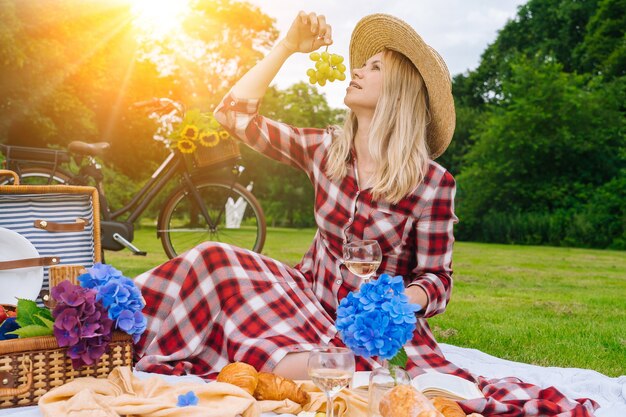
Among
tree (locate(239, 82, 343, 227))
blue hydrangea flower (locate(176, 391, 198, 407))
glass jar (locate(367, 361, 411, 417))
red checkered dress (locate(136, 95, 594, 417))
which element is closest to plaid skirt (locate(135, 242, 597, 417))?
red checkered dress (locate(136, 95, 594, 417))

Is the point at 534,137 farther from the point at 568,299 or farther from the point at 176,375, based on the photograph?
the point at 176,375

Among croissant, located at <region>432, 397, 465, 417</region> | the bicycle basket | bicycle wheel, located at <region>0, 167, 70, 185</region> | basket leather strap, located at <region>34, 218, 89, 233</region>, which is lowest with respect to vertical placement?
croissant, located at <region>432, 397, 465, 417</region>

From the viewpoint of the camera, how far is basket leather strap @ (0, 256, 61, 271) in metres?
3.10

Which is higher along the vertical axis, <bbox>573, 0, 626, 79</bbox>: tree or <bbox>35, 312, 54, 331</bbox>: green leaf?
<bbox>573, 0, 626, 79</bbox>: tree

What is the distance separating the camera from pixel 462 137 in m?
25.9

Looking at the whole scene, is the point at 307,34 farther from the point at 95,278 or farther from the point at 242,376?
the point at 242,376

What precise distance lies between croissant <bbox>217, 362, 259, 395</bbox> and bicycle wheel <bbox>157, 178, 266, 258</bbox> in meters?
3.72

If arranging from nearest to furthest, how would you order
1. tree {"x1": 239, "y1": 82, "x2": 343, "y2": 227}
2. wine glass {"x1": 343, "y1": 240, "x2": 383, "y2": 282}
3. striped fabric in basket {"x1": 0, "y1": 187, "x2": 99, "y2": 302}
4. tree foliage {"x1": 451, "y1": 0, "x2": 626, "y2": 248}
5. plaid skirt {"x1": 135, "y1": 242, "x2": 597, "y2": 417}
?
wine glass {"x1": 343, "y1": 240, "x2": 383, "y2": 282}, plaid skirt {"x1": 135, "y1": 242, "x2": 597, "y2": 417}, striped fabric in basket {"x1": 0, "y1": 187, "x2": 99, "y2": 302}, tree foliage {"x1": 451, "y1": 0, "x2": 626, "y2": 248}, tree {"x1": 239, "y1": 82, "x2": 343, "y2": 227}

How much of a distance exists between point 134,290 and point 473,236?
56.6 ft

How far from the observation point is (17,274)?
3156 mm

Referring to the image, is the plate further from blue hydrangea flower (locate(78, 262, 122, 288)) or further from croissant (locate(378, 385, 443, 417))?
croissant (locate(378, 385, 443, 417))

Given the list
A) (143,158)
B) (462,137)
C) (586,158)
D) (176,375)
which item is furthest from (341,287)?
(462,137)

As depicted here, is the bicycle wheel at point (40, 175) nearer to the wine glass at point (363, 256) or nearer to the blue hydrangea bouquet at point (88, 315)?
the blue hydrangea bouquet at point (88, 315)

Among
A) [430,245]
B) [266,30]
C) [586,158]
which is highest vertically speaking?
[266,30]
